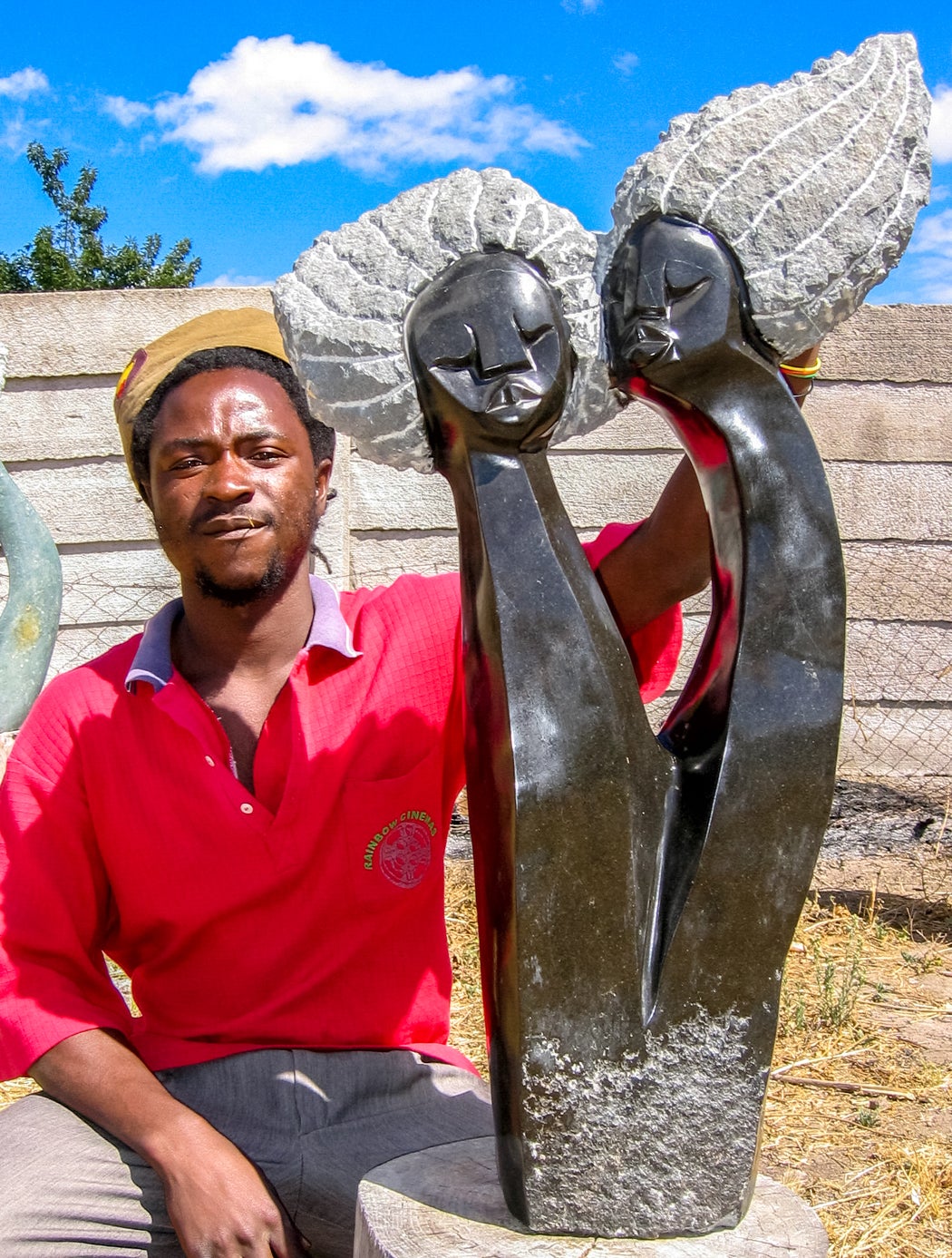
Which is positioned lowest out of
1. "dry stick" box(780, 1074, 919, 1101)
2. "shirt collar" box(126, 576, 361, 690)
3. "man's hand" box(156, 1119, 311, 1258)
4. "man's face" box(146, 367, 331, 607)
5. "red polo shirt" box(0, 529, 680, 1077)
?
"dry stick" box(780, 1074, 919, 1101)

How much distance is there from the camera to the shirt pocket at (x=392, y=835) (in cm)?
183

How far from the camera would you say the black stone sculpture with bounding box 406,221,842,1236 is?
128 cm

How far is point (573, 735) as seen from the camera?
4.23 feet

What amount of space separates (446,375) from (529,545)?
0.20 m

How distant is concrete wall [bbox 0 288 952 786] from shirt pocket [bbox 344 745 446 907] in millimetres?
1996

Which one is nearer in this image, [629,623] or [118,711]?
[629,623]

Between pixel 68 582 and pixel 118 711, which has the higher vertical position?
pixel 68 582

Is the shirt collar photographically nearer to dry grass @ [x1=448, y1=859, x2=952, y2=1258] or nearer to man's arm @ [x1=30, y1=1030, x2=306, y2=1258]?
man's arm @ [x1=30, y1=1030, x2=306, y2=1258]

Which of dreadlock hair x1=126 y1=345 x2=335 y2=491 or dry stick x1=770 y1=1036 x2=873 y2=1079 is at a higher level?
dreadlock hair x1=126 y1=345 x2=335 y2=491

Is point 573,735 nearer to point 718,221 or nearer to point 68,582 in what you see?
point 718,221

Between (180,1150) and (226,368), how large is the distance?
3.78 ft

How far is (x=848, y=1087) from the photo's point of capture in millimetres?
2859

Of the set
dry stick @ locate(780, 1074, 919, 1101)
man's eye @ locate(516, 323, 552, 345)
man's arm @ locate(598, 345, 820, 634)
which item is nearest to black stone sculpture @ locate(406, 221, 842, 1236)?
man's eye @ locate(516, 323, 552, 345)

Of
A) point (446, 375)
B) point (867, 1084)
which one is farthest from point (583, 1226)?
point (867, 1084)
